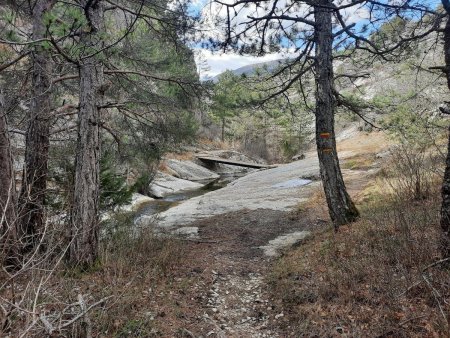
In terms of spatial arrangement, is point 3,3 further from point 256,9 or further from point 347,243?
point 347,243

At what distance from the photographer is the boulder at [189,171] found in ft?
79.0

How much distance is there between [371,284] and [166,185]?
1631 cm

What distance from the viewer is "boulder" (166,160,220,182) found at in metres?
24.1

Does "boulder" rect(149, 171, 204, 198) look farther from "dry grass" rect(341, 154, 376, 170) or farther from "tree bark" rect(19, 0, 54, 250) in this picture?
"tree bark" rect(19, 0, 54, 250)

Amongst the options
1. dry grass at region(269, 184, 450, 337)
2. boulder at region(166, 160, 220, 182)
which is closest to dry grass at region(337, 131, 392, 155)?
boulder at region(166, 160, 220, 182)

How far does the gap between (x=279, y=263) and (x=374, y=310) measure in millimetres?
2480

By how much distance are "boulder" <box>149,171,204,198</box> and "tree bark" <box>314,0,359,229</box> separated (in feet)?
38.2

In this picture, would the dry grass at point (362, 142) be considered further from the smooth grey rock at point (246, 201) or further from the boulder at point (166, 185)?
the boulder at point (166, 185)

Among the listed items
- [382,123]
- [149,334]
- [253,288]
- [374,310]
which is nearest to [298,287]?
[253,288]

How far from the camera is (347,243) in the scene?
541 centimetres

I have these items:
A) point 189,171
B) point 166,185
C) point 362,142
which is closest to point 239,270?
point 166,185

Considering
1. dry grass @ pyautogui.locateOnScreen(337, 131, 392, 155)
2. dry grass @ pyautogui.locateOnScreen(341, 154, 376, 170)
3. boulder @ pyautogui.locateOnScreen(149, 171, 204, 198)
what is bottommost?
boulder @ pyautogui.locateOnScreen(149, 171, 204, 198)

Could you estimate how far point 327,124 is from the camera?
254 inches

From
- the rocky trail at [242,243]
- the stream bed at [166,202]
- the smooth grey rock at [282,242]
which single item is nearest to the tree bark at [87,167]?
the rocky trail at [242,243]
